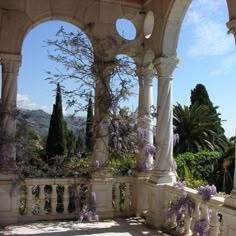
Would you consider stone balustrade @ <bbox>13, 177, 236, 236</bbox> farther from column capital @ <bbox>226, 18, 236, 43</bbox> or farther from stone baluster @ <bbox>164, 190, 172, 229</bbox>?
column capital @ <bbox>226, 18, 236, 43</bbox>

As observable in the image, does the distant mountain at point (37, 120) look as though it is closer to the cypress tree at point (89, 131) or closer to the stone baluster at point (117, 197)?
the cypress tree at point (89, 131)

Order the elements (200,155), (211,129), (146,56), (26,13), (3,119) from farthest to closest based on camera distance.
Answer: (211,129) < (200,155) < (146,56) < (26,13) < (3,119)

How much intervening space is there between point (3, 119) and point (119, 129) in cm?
244

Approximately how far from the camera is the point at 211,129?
30.5 m

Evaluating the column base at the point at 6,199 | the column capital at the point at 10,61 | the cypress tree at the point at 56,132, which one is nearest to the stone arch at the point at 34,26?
the column capital at the point at 10,61

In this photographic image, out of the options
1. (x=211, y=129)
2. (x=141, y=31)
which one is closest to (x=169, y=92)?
(x=141, y=31)

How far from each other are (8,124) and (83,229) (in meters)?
2.74

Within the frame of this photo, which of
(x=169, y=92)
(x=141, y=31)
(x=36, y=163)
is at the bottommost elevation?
(x=36, y=163)

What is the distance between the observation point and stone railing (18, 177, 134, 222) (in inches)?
342

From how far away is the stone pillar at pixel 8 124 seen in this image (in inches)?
319

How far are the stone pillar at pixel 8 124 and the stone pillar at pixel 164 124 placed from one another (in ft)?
10.1

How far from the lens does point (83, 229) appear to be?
805 cm

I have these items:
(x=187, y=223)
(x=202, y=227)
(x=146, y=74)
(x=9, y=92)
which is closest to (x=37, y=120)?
(x=9, y=92)

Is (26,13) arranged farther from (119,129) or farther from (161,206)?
(161,206)
